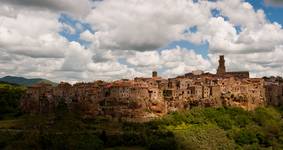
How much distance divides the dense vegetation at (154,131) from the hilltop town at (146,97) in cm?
185

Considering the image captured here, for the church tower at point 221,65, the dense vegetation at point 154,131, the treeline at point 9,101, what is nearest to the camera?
the dense vegetation at point 154,131

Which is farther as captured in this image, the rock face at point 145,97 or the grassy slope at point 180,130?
the rock face at point 145,97

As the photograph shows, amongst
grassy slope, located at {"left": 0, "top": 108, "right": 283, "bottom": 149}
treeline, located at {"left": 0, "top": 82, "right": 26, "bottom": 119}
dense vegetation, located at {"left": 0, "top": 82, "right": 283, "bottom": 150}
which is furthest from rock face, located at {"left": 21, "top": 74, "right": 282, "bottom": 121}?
treeline, located at {"left": 0, "top": 82, "right": 26, "bottom": 119}

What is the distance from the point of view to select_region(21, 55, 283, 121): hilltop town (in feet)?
217

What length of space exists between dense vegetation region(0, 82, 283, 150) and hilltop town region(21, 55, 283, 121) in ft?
6.09

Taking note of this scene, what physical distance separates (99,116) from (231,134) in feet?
63.0

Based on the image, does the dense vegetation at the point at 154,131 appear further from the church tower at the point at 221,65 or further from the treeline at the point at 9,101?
the church tower at the point at 221,65

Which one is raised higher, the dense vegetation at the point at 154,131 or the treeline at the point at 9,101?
the treeline at the point at 9,101

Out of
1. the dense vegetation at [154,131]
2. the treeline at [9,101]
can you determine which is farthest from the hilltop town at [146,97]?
the treeline at [9,101]

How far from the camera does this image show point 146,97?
67.4m

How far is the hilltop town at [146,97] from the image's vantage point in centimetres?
6619

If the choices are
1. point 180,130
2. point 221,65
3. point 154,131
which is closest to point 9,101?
point 154,131

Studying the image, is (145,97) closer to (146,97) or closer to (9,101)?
(146,97)

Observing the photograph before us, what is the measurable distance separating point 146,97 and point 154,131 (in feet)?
28.1
